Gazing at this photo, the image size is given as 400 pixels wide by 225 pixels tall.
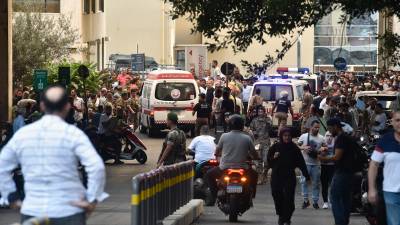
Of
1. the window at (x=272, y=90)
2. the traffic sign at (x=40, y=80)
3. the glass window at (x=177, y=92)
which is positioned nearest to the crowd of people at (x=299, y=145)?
the traffic sign at (x=40, y=80)

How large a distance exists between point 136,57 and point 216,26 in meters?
24.5

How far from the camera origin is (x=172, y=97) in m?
37.8

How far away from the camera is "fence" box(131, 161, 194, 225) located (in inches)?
448

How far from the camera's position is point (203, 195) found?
1938cm

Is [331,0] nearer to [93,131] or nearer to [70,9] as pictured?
[93,131]

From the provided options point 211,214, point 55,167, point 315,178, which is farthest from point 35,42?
point 55,167

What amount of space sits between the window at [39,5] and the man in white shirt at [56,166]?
41.9m

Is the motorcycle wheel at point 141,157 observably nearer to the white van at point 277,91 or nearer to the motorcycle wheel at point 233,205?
the white van at point 277,91

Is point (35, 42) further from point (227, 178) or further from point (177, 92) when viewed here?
point (227, 178)

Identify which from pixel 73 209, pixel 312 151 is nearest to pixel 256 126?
pixel 312 151

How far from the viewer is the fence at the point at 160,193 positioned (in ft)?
37.3

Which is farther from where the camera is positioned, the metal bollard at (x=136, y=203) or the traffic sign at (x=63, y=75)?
the traffic sign at (x=63, y=75)

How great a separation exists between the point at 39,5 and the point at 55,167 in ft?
149

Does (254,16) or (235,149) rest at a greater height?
(254,16)
